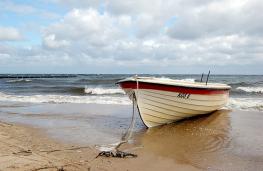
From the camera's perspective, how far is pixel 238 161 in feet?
19.9

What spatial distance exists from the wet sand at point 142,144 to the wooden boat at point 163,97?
1.07 ft

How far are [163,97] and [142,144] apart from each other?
2.02 meters

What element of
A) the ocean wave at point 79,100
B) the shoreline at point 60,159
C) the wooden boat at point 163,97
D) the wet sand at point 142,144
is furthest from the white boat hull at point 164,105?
the ocean wave at point 79,100

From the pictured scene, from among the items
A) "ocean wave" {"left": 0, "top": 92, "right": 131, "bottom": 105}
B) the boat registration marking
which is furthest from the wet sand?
"ocean wave" {"left": 0, "top": 92, "right": 131, "bottom": 105}

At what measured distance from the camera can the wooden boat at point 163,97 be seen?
8.68 meters

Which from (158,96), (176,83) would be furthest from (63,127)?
(176,83)

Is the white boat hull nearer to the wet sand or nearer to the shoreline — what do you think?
the wet sand

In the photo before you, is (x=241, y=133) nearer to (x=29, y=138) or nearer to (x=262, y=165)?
(x=262, y=165)

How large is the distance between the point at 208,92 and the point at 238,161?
162 inches

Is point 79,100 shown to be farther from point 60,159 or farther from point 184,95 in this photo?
point 60,159

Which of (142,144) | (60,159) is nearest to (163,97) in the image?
(142,144)

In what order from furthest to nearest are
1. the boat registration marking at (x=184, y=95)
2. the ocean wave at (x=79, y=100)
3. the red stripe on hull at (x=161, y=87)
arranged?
the ocean wave at (x=79, y=100) < the boat registration marking at (x=184, y=95) < the red stripe on hull at (x=161, y=87)

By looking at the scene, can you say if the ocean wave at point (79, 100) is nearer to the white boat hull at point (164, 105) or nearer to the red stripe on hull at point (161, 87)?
the white boat hull at point (164, 105)

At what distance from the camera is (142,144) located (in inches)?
289
